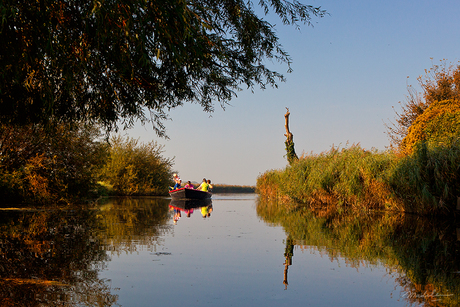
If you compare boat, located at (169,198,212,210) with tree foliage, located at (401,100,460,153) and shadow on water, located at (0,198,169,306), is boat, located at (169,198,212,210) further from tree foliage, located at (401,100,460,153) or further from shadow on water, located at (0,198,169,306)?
shadow on water, located at (0,198,169,306)

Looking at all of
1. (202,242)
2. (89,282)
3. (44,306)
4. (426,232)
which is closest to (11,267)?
(89,282)

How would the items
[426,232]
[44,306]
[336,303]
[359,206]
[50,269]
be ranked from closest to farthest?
[44,306], [336,303], [50,269], [426,232], [359,206]

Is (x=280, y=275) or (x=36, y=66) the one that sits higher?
(x=36, y=66)

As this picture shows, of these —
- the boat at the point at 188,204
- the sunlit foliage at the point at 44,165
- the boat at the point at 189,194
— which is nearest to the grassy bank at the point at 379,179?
the boat at the point at 188,204

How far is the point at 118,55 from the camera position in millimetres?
7277

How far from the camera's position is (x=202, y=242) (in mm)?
9109

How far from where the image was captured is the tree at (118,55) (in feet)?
21.4

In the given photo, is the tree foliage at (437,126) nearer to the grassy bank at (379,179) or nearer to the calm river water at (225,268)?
the grassy bank at (379,179)

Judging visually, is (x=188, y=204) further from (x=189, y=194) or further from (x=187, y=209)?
(x=187, y=209)

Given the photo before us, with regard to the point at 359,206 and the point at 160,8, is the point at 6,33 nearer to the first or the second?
the point at 160,8

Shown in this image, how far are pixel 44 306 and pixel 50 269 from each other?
5.64 feet

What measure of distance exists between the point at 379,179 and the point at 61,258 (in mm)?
13769

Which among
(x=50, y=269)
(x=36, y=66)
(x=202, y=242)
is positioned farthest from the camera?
(x=202, y=242)

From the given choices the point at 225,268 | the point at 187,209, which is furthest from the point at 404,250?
the point at 187,209
